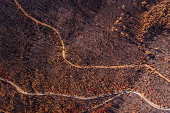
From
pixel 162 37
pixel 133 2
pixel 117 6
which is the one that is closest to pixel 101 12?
pixel 117 6

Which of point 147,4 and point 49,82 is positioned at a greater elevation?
point 147,4

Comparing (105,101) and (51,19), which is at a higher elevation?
(51,19)

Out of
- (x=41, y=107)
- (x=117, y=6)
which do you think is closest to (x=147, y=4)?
(x=117, y=6)

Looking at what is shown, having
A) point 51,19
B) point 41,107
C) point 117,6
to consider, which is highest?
point 117,6

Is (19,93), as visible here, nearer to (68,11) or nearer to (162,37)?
(68,11)

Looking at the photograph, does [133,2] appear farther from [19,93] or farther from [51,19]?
[19,93]

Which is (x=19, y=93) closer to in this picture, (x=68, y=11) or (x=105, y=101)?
(x=105, y=101)

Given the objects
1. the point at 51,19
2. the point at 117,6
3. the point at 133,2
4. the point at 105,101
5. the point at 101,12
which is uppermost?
the point at 133,2

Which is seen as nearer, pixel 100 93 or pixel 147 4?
pixel 147 4
